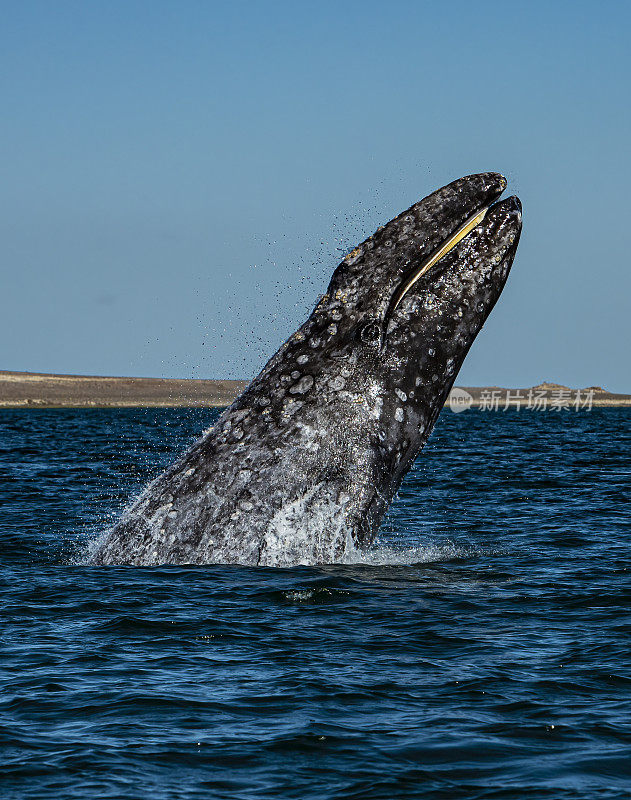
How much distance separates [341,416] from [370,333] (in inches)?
26.4

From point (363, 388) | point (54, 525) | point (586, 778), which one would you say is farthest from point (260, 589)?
point (54, 525)

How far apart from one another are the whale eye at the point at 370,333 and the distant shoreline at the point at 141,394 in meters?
86.2

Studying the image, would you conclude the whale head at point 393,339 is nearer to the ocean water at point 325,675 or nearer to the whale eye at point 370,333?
the whale eye at point 370,333

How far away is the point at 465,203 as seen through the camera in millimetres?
8648

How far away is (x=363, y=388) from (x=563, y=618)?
7.29 ft

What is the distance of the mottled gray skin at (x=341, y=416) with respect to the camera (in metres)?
8.23

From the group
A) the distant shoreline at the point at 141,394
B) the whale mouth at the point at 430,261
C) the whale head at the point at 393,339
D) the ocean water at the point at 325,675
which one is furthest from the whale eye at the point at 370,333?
the distant shoreline at the point at 141,394

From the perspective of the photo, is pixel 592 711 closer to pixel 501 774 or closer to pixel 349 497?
pixel 501 774

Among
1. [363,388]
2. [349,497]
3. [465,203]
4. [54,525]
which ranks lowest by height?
[54,525]

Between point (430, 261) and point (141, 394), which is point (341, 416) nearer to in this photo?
point (430, 261)

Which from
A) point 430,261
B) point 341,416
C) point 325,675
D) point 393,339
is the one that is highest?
point 430,261

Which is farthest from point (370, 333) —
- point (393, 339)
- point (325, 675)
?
point (325, 675)

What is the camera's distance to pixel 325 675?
6.10 m

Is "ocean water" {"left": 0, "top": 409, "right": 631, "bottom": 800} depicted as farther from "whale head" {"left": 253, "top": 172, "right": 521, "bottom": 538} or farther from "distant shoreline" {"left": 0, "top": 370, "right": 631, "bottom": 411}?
"distant shoreline" {"left": 0, "top": 370, "right": 631, "bottom": 411}
